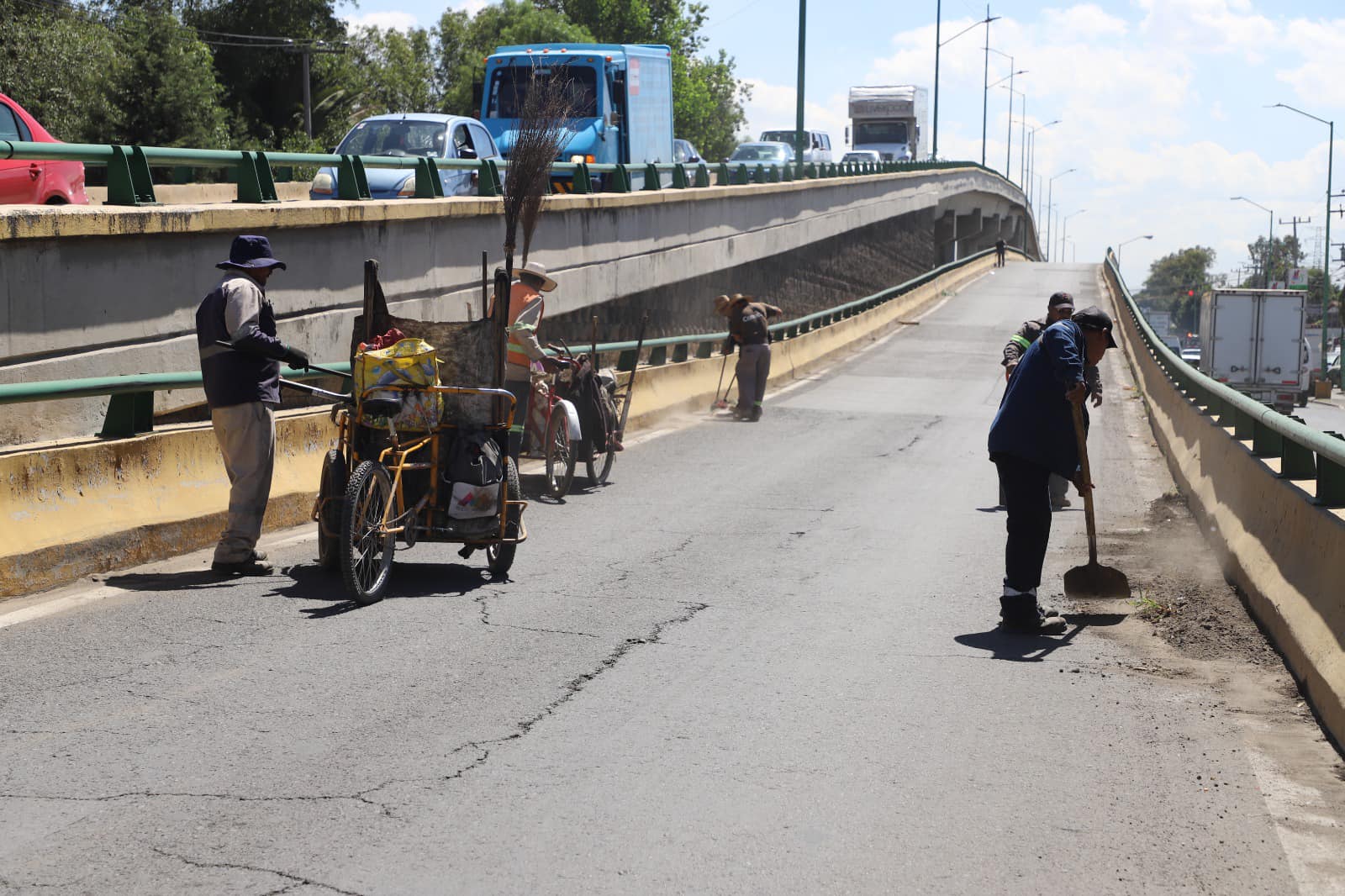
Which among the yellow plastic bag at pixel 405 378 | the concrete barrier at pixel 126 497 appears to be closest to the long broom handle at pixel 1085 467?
the yellow plastic bag at pixel 405 378

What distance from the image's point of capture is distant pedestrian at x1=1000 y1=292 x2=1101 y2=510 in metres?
11.3

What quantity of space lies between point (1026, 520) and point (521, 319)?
5.02 m

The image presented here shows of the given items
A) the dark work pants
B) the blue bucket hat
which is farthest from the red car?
the dark work pants

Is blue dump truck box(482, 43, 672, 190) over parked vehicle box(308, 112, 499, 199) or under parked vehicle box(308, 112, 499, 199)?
over

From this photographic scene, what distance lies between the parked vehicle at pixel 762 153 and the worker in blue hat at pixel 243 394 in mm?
44408

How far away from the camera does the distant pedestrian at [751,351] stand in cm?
2105

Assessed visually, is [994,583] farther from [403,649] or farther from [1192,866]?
[1192,866]

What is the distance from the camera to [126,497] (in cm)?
914

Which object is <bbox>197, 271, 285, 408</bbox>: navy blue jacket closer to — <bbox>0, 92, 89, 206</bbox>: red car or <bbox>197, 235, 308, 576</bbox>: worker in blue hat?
<bbox>197, 235, 308, 576</bbox>: worker in blue hat

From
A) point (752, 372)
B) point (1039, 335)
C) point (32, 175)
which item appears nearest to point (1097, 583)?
A: point (1039, 335)

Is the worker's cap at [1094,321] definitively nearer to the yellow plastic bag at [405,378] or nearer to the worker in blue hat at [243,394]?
the yellow plastic bag at [405,378]

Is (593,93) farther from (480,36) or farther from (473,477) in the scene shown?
(480,36)

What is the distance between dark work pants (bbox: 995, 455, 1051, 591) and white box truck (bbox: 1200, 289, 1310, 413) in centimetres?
3455

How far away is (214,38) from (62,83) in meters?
13.2
